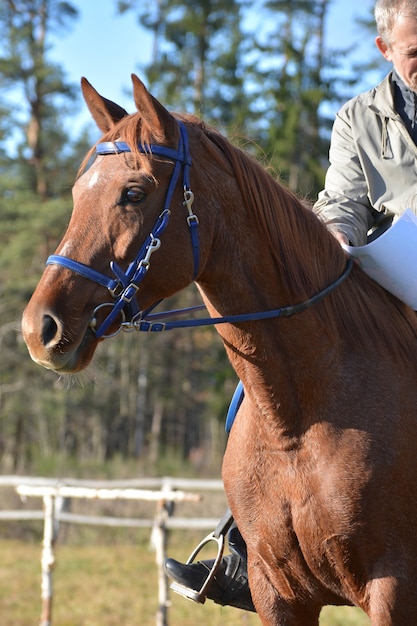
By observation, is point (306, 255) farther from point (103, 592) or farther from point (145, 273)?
point (103, 592)

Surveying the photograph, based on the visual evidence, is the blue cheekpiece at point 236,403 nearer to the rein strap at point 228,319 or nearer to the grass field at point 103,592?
the rein strap at point 228,319

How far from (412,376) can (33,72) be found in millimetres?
26504

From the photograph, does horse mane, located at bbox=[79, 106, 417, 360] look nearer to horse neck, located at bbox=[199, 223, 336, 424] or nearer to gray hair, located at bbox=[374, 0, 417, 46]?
horse neck, located at bbox=[199, 223, 336, 424]

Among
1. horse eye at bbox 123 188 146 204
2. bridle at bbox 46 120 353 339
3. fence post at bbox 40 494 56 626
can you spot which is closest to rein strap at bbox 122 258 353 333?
bridle at bbox 46 120 353 339

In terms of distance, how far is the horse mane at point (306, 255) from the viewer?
3.14 metres

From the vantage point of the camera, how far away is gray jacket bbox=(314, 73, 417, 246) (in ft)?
11.9

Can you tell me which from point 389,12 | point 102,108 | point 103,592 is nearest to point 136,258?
point 102,108

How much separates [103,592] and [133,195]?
10.0 m

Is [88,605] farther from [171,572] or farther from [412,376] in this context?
[412,376]

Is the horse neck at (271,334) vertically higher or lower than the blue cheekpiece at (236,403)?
higher

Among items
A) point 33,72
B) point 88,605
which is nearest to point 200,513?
point 88,605

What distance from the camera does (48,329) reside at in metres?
2.72

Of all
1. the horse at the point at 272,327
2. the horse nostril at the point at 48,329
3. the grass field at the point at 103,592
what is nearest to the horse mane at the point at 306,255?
the horse at the point at 272,327

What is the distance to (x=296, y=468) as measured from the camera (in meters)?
3.10
